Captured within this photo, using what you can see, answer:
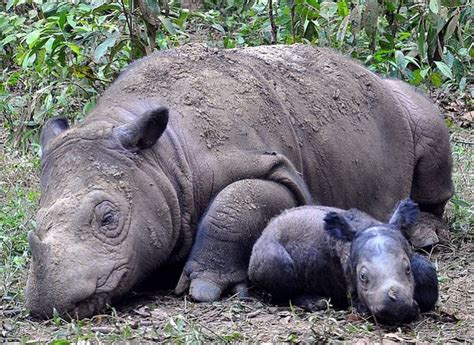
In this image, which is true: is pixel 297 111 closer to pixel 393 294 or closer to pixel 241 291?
pixel 241 291

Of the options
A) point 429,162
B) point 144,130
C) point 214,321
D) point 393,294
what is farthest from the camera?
point 429,162

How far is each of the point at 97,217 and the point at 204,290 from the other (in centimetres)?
81

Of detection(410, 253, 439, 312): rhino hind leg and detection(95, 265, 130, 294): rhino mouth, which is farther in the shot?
detection(95, 265, 130, 294): rhino mouth

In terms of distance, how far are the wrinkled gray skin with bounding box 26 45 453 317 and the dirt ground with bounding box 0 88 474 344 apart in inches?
5.7

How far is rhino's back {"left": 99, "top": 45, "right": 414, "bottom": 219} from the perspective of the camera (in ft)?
24.2

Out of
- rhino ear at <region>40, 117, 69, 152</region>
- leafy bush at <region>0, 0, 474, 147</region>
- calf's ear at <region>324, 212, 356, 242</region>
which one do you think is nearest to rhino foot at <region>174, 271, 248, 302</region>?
calf's ear at <region>324, 212, 356, 242</region>

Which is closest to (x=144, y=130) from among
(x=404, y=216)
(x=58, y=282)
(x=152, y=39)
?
(x=58, y=282)

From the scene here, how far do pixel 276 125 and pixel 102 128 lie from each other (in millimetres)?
1344

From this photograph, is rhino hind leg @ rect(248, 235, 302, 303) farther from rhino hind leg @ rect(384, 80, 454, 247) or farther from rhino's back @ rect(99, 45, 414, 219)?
rhino hind leg @ rect(384, 80, 454, 247)

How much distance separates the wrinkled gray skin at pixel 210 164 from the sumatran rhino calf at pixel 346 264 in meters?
0.37

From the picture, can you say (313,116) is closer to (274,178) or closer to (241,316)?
(274,178)

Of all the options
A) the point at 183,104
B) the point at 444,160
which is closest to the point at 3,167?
the point at 183,104

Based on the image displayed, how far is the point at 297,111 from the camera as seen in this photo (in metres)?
7.92

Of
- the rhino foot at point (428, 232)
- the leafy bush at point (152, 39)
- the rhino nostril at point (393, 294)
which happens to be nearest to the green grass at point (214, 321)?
the rhino nostril at point (393, 294)
